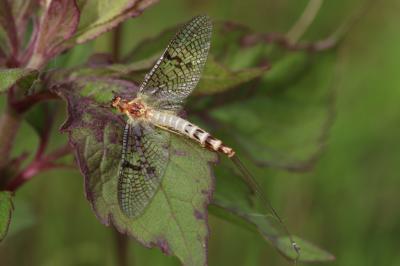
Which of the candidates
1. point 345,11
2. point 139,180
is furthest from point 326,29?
point 139,180

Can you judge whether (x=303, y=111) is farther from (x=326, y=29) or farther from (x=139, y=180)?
(x=326, y=29)

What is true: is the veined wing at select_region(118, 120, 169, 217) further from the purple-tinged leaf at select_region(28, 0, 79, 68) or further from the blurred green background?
the blurred green background

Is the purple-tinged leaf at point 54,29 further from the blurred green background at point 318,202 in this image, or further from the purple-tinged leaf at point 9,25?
the blurred green background at point 318,202

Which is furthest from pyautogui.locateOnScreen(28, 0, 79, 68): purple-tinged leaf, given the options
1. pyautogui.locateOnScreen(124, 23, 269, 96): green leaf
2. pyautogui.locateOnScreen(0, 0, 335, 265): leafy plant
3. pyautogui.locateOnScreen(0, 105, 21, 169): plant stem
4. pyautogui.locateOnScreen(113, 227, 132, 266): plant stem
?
pyautogui.locateOnScreen(113, 227, 132, 266): plant stem

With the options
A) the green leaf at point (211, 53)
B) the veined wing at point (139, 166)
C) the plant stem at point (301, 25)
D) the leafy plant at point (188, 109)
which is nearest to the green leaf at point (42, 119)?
the leafy plant at point (188, 109)

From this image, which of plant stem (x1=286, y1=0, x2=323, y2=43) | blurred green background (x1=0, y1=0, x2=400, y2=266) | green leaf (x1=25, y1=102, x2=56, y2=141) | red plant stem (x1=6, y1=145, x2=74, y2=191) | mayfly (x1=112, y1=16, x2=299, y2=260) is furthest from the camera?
blurred green background (x1=0, y1=0, x2=400, y2=266)

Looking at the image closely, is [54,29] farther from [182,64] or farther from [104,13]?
[182,64]
